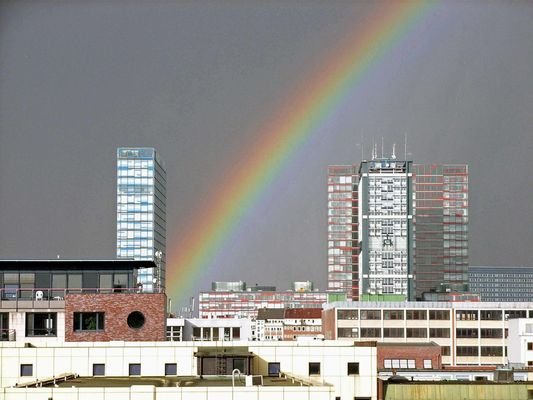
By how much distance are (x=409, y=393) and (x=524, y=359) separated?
8673cm

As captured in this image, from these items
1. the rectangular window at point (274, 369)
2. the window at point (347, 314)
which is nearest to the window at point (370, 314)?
the window at point (347, 314)

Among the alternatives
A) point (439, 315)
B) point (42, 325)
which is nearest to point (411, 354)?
point (439, 315)

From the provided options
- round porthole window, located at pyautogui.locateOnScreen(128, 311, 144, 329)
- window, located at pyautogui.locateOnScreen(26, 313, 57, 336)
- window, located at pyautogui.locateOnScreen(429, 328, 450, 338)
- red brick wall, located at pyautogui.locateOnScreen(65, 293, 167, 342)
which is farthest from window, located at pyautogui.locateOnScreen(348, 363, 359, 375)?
window, located at pyautogui.locateOnScreen(429, 328, 450, 338)

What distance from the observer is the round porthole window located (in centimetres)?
6700

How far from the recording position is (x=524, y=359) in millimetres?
140625

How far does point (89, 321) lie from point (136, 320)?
248 centimetres

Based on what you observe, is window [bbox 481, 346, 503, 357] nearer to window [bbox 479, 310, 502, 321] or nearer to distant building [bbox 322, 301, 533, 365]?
distant building [bbox 322, 301, 533, 365]

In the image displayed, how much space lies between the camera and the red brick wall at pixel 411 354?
Result: 444 ft

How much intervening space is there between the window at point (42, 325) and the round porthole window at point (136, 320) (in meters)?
4.96

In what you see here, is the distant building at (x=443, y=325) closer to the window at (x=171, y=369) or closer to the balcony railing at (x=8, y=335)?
the balcony railing at (x=8, y=335)

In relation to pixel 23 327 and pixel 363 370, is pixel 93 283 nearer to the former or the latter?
pixel 23 327

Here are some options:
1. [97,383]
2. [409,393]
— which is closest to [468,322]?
[409,393]

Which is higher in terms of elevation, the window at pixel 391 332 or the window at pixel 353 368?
the window at pixel 353 368

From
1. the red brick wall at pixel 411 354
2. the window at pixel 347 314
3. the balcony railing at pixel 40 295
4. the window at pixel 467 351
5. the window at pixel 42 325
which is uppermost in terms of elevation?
the balcony railing at pixel 40 295
